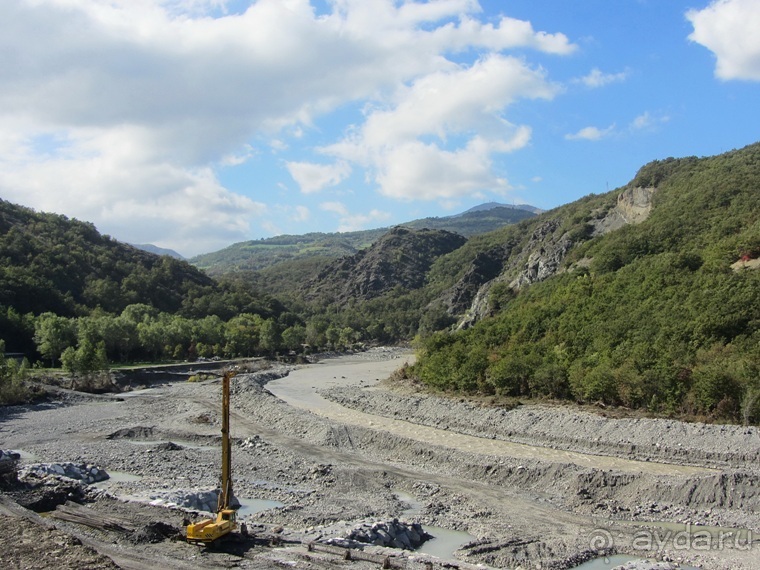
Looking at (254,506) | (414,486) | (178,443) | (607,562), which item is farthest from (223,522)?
(178,443)

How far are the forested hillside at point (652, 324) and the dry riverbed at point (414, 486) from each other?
12.2 ft

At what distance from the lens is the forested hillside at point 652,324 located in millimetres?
39312

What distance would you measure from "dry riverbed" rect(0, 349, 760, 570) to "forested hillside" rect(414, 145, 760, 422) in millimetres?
3710

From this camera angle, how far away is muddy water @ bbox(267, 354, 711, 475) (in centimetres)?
3147

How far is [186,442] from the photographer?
38156mm

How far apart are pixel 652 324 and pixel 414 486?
26946 mm

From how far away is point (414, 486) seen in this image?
1076 inches

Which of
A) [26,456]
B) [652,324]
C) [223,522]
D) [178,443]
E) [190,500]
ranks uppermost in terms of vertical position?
[652,324]

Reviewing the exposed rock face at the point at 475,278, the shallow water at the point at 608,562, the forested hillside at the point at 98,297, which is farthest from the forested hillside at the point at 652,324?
the exposed rock face at the point at 475,278

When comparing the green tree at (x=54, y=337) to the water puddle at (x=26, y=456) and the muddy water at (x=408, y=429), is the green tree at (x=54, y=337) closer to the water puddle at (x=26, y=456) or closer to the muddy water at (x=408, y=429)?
the muddy water at (x=408, y=429)

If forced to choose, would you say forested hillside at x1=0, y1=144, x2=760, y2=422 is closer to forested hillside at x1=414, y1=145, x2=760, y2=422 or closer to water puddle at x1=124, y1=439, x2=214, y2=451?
forested hillside at x1=414, y1=145, x2=760, y2=422

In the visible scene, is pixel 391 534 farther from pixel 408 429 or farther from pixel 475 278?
pixel 475 278

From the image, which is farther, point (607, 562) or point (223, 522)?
point (607, 562)

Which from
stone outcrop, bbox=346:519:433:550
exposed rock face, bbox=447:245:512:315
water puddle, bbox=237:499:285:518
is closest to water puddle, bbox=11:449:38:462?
water puddle, bbox=237:499:285:518
